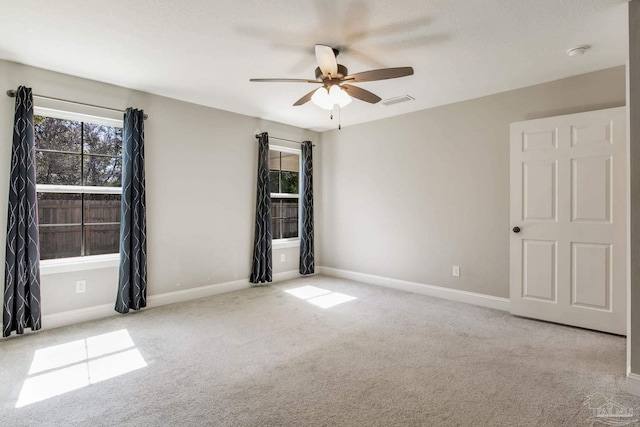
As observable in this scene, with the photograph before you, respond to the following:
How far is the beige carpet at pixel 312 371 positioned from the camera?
1884 millimetres

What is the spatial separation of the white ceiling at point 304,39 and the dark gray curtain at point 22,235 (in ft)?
2.12

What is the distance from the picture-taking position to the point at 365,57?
2.92m

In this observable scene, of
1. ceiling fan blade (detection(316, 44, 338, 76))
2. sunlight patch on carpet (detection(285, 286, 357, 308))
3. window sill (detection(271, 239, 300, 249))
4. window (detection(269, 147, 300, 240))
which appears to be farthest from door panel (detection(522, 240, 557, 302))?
window (detection(269, 147, 300, 240))

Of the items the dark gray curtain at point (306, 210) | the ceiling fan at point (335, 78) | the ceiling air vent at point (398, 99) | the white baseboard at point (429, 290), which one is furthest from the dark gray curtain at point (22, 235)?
the white baseboard at point (429, 290)

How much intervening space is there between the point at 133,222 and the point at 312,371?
2550 millimetres

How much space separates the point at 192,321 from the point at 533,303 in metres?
3.56

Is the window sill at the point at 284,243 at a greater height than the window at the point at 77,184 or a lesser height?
lesser

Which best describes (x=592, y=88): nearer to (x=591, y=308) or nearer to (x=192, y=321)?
(x=591, y=308)

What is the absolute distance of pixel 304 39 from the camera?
8.48 feet

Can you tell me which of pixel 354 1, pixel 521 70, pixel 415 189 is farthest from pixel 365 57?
pixel 415 189

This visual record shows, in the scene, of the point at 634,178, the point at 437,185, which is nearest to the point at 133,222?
the point at 437,185

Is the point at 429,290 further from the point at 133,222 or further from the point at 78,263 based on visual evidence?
the point at 78,263

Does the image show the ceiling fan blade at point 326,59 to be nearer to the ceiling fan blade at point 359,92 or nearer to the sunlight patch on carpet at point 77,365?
the ceiling fan blade at point 359,92

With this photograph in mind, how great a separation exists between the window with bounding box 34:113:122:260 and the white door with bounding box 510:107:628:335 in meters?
4.43
